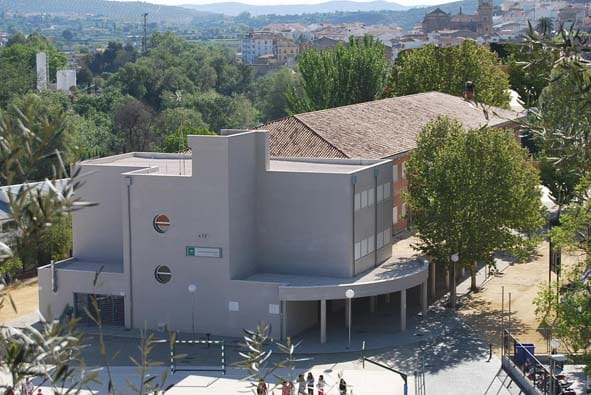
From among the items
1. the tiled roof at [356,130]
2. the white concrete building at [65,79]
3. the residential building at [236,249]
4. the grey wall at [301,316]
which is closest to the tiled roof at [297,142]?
the tiled roof at [356,130]

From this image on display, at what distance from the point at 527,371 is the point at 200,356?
30.0 ft

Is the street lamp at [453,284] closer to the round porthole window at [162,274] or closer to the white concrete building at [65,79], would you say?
the round porthole window at [162,274]

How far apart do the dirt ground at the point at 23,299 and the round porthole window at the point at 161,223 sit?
16.6 ft

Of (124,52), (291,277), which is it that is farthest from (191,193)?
(124,52)

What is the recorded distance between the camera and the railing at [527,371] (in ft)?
87.8

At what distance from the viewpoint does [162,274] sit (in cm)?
3444

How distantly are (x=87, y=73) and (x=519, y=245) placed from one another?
12246 cm

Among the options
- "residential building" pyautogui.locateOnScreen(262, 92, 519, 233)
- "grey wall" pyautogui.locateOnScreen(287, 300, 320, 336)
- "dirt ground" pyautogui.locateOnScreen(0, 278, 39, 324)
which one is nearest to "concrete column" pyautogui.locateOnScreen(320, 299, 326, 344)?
"grey wall" pyautogui.locateOnScreen(287, 300, 320, 336)

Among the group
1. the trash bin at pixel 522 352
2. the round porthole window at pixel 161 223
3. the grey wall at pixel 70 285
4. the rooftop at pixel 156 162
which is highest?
the rooftop at pixel 156 162

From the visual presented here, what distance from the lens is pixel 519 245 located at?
36625 mm

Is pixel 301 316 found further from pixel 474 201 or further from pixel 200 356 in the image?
pixel 474 201

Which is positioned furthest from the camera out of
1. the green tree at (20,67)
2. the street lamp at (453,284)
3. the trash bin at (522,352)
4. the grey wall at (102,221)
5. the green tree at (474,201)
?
the green tree at (20,67)

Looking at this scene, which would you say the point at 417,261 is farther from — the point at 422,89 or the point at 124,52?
the point at 124,52

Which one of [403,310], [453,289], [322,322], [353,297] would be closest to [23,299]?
[322,322]
